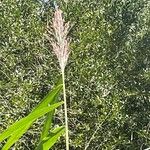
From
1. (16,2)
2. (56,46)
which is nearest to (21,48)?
(16,2)

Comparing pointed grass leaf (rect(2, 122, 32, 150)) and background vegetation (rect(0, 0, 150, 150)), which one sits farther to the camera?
background vegetation (rect(0, 0, 150, 150))

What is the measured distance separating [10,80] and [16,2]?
3.68 m

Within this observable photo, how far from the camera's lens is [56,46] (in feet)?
4.77

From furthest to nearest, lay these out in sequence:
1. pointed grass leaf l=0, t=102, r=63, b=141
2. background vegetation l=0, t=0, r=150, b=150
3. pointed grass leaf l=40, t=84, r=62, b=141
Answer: background vegetation l=0, t=0, r=150, b=150 < pointed grass leaf l=40, t=84, r=62, b=141 < pointed grass leaf l=0, t=102, r=63, b=141

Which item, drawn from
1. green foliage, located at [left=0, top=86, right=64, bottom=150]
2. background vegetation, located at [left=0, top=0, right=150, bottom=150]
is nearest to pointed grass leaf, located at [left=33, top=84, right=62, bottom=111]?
green foliage, located at [left=0, top=86, right=64, bottom=150]

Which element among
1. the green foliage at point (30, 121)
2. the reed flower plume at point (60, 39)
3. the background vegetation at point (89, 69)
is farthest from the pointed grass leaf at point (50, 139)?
the background vegetation at point (89, 69)

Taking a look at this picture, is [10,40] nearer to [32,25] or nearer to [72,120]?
[32,25]

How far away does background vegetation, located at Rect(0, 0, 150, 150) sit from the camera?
61.8ft

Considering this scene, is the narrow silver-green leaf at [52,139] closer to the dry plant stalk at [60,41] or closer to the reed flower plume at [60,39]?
the dry plant stalk at [60,41]

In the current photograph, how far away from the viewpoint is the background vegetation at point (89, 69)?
61.8 feet

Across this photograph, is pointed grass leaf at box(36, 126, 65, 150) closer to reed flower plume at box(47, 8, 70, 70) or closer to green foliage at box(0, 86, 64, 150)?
green foliage at box(0, 86, 64, 150)

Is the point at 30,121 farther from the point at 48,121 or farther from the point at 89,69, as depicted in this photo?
the point at 89,69

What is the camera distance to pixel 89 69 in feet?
63.4

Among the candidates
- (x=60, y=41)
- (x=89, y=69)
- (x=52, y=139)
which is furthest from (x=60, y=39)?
(x=89, y=69)
